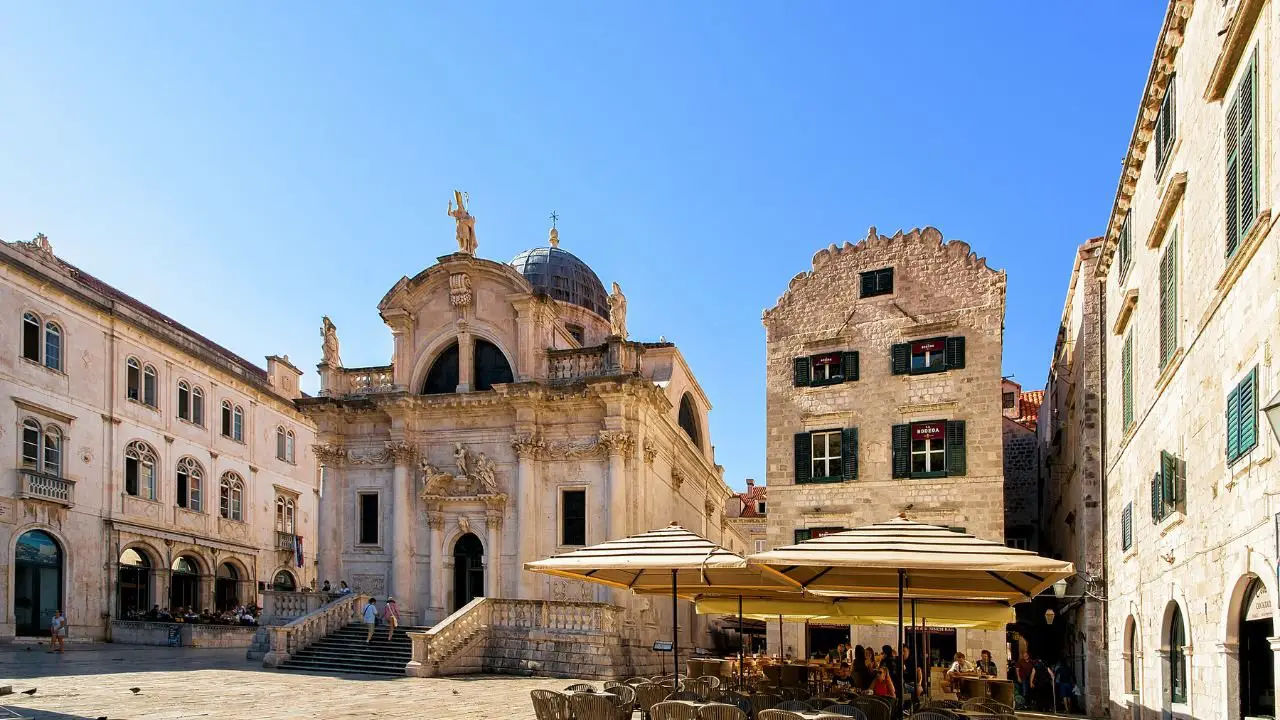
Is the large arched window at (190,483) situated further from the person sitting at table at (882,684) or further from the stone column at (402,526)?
the person sitting at table at (882,684)

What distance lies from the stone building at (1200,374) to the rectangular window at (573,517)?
15582mm

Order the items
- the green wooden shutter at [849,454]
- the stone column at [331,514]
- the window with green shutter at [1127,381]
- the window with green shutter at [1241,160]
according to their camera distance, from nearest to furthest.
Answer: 1. the window with green shutter at [1241,160]
2. the window with green shutter at [1127,381]
3. the green wooden shutter at [849,454]
4. the stone column at [331,514]

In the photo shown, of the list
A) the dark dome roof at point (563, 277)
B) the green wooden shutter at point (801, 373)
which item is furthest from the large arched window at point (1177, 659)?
the dark dome roof at point (563, 277)

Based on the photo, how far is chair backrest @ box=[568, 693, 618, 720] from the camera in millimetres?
12383

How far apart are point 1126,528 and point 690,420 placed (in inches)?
855

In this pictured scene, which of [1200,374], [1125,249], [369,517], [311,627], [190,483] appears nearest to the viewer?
[1200,374]

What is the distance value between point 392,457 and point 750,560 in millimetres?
Result: 21544

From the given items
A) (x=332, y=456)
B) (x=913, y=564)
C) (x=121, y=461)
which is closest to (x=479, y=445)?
(x=332, y=456)

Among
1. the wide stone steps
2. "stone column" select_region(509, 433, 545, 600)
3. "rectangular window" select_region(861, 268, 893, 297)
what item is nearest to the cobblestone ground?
the wide stone steps

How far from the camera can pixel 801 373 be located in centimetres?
2742

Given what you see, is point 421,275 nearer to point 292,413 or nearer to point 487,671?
point 487,671

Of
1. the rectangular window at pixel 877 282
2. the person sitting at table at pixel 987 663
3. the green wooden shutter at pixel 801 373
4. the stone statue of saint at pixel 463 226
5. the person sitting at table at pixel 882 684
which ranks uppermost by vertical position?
the stone statue of saint at pixel 463 226

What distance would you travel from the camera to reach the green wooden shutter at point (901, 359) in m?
26.1

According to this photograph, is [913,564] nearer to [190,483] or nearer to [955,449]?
[955,449]
